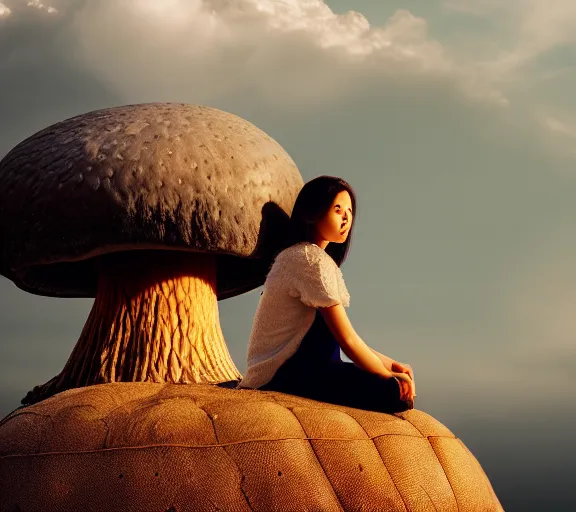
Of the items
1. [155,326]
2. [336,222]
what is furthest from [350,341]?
[155,326]

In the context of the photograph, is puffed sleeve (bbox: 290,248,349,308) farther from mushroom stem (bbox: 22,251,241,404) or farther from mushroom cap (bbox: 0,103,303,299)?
mushroom stem (bbox: 22,251,241,404)

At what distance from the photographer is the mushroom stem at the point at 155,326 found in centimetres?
687

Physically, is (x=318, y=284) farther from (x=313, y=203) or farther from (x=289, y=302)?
(x=313, y=203)

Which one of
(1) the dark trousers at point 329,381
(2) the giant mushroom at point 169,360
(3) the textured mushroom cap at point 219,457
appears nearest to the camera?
(3) the textured mushroom cap at point 219,457

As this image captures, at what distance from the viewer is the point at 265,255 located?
6832mm

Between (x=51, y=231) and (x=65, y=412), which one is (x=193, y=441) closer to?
(x=65, y=412)

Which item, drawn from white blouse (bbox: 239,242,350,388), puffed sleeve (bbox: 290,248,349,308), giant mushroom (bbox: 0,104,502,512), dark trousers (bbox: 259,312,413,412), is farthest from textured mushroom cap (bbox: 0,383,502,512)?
puffed sleeve (bbox: 290,248,349,308)

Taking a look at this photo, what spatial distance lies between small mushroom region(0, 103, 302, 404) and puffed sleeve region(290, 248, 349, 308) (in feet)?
4.67

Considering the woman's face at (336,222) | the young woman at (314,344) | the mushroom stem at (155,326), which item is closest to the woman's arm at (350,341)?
the young woman at (314,344)

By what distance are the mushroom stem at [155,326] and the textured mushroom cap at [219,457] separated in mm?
1631

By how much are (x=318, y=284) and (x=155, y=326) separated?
2.32 m

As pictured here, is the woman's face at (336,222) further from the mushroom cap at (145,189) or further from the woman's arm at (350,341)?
the mushroom cap at (145,189)

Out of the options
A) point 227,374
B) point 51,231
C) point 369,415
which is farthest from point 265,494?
point 51,231

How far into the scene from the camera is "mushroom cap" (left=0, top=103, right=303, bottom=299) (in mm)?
A: 6410
